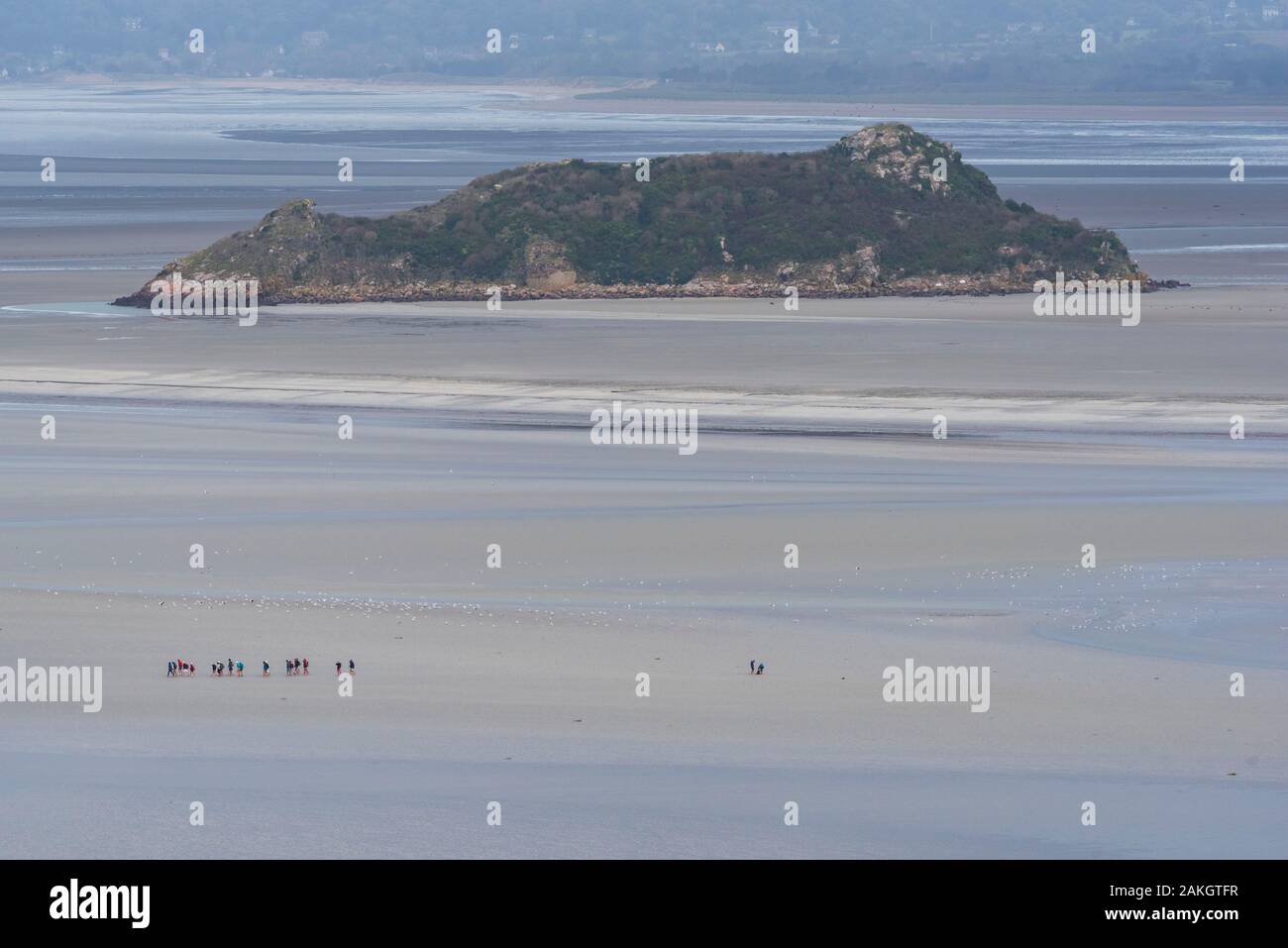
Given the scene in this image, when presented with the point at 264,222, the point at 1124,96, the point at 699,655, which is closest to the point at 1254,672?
the point at 699,655

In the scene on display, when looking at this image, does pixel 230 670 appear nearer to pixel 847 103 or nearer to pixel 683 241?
pixel 683 241

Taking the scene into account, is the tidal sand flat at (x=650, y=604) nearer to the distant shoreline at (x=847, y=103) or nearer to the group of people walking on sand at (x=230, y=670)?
the group of people walking on sand at (x=230, y=670)

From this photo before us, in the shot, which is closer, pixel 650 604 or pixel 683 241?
pixel 650 604

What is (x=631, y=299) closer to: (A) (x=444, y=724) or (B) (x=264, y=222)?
(B) (x=264, y=222)

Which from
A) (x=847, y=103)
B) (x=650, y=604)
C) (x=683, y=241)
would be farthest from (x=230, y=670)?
(x=847, y=103)

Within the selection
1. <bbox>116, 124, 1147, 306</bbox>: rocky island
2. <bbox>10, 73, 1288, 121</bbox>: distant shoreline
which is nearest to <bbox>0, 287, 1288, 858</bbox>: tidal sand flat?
<bbox>116, 124, 1147, 306</bbox>: rocky island

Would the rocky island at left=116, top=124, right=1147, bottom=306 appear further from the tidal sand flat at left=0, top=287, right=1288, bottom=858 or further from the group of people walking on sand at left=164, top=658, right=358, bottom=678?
the group of people walking on sand at left=164, top=658, right=358, bottom=678

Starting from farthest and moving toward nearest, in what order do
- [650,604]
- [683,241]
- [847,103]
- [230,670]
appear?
[847,103] → [683,241] → [650,604] → [230,670]
